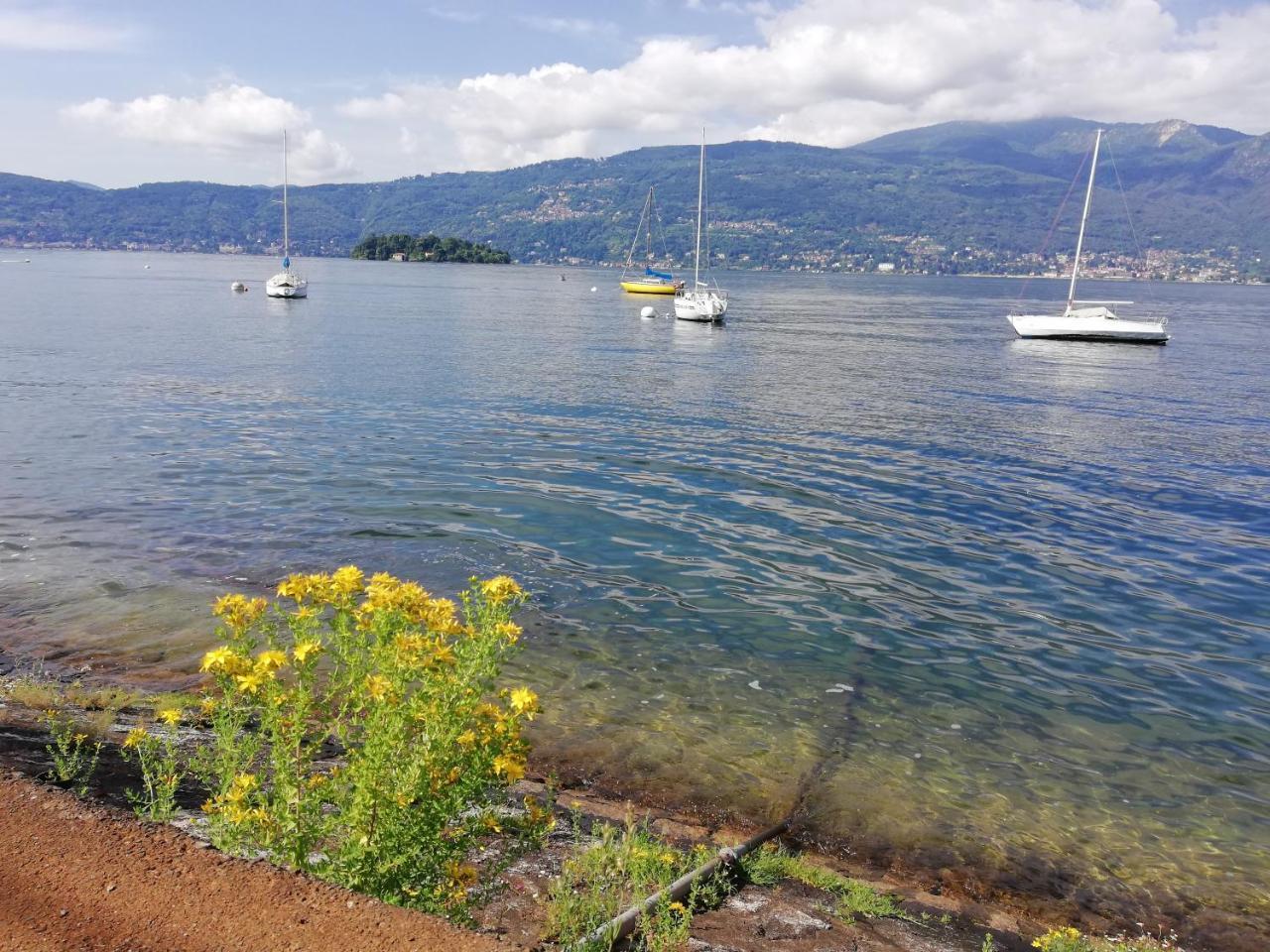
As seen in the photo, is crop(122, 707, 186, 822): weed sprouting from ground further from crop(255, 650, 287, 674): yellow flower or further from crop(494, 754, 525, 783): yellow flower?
crop(494, 754, 525, 783): yellow flower

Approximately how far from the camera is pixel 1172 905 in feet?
24.2

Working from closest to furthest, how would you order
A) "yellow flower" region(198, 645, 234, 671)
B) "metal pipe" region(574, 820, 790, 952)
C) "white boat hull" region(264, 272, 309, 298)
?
1. "yellow flower" region(198, 645, 234, 671)
2. "metal pipe" region(574, 820, 790, 952)
3. "white boat hull" region(264, 272, 309, 298)

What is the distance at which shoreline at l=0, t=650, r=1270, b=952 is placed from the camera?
704cm

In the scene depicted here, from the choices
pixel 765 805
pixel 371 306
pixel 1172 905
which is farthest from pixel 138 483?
pixel 371 306

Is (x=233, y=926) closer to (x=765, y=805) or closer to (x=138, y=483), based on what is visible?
(x=765, y=805)

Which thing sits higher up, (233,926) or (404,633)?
(404,633)

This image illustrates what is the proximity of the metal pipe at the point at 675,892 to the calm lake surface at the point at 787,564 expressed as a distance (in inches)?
30.3

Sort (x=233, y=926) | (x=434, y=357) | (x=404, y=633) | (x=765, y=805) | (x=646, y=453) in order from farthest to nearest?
(x=434, y=357) < (x=646, y=453) < (x=765, y=805) < (x=404, y=633) < (x=233, y=926)

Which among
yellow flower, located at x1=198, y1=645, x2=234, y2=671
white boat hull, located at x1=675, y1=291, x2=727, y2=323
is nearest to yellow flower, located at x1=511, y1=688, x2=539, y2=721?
yellow flower, located at x1=198, y1=645, x2=234, y2=671

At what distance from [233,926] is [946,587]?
12364mm

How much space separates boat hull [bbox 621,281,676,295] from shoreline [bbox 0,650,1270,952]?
111491 mm

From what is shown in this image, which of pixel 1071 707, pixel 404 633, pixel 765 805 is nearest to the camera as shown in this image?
pixel 404 633

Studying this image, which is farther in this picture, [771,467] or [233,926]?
[771,467]

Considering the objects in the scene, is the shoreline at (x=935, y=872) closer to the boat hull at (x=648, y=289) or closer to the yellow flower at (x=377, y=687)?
the yellow flower at (x=377, y=687)
